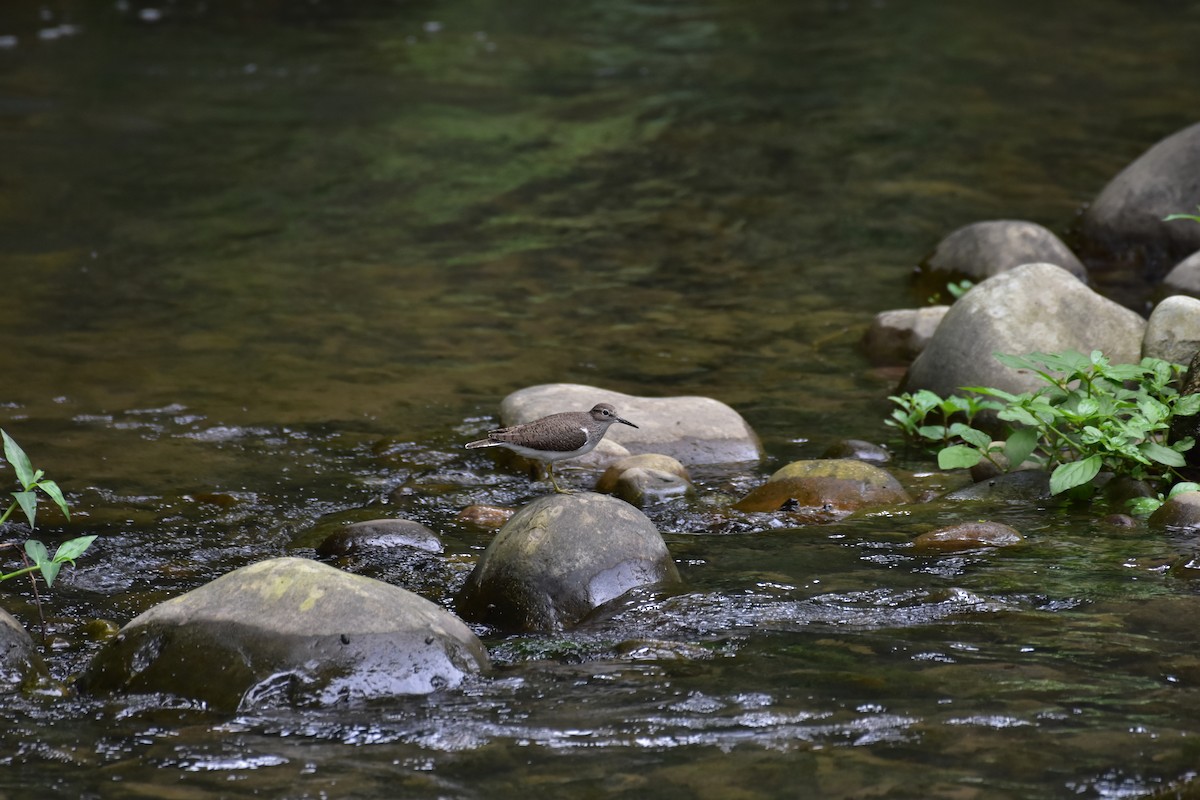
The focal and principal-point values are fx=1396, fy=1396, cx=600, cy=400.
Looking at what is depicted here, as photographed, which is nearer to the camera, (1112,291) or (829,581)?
(829,581)

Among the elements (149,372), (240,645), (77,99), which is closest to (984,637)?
(240,645)

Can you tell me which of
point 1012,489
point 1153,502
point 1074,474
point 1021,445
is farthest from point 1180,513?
point 1012,489

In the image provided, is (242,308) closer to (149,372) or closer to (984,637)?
(149,372)

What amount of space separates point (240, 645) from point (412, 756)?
82 cm

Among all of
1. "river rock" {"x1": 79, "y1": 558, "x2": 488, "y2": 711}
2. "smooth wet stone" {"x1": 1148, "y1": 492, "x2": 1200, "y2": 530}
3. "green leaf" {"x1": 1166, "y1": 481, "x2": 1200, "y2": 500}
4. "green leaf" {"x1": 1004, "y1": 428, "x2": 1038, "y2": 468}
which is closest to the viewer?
"river rock" {"x1": 79, "y1": 558, "x2": 488, "y2": 711}

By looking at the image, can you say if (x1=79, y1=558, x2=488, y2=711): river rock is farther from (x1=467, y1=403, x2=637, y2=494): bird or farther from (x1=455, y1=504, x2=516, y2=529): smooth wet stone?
(x1=455, y1=504, x2=516, y2=529): smooth wet stone

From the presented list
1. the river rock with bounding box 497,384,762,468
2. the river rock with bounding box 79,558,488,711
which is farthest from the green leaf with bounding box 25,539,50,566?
the river rock with bounding box 497,384,762,468

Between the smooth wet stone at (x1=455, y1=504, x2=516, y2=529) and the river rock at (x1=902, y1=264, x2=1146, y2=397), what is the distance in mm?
2878

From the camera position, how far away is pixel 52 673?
504cm

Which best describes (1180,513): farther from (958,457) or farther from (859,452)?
(859,452)

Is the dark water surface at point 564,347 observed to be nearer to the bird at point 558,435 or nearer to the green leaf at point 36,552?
the green leaf at point 36,552

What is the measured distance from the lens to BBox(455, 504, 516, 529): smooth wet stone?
22.3 feet

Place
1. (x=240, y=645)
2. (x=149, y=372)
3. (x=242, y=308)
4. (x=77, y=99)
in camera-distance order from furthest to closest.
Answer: (x=77, y=99), (x=242, y=308), (x=149, y=372), (x=240, y=645)

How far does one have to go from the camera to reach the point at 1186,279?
968 centimetres
